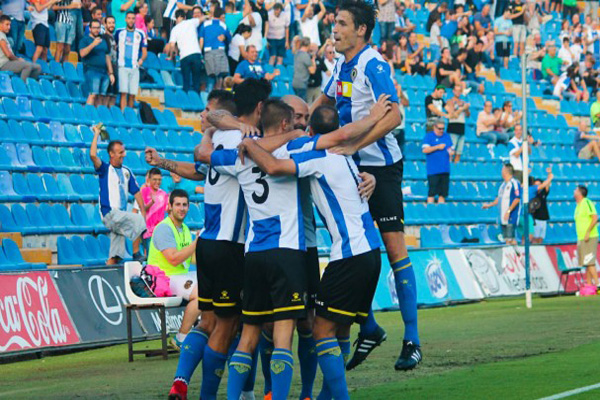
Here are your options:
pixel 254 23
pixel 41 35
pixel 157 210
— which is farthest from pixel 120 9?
pixel 157 210

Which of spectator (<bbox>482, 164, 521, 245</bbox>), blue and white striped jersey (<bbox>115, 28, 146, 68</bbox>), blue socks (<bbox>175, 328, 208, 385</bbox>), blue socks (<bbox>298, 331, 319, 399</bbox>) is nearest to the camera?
blue socks (<bbox>298, 331, 319, 399</bbox>)

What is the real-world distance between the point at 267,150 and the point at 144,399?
2.52m

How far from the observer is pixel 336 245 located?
26.9 ft

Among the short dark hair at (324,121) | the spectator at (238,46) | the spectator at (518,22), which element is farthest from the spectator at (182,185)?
the spectator at (518,22)

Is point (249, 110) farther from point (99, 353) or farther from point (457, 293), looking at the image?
point (457, 293)

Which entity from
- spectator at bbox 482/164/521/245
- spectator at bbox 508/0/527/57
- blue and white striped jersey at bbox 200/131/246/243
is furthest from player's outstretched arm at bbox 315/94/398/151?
spectator at bbox 508/0/527/57

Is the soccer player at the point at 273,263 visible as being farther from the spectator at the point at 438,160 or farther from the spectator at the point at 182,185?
the spectator at the point at 438,160

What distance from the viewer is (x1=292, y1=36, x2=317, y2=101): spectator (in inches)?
961

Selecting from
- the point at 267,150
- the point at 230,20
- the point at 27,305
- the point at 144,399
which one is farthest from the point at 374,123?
the point at 230,20

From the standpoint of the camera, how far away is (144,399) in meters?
9.44

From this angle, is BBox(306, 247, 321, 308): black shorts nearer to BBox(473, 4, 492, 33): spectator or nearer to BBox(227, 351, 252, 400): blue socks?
BBox(227, 351, 252, 400): blue socks

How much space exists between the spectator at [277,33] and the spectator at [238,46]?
6.17ft

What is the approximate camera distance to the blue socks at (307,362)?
28.8 ft

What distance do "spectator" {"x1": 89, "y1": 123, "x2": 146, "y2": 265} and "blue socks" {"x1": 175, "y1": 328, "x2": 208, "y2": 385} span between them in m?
7.44
